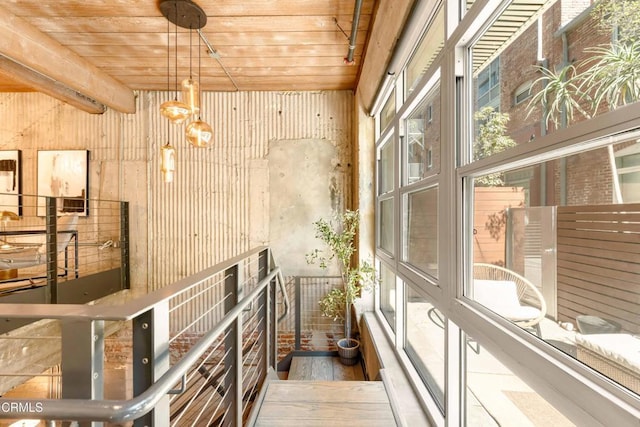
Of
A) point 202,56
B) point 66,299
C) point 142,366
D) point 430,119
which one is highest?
point 202,56

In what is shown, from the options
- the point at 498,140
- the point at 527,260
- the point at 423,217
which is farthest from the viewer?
the point at 423,217

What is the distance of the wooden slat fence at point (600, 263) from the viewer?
701mm

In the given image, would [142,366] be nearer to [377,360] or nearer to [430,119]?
[430,119]

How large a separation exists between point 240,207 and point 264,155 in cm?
82

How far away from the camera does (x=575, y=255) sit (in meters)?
0.86

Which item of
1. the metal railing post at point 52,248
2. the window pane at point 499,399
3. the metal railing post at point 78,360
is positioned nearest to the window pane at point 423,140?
the window pane at point 499,399

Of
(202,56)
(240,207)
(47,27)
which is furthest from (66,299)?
(202,56)

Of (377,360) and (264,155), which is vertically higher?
(264,155)

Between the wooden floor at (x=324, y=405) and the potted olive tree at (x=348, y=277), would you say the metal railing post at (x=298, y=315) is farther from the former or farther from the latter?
the wooden floor at (x=324, y=405)

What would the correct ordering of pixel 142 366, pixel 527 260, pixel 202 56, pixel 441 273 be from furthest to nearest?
1. pixel 202 56
2. pixel 441 273
3. pixel 527 260
4. pixel 142 366

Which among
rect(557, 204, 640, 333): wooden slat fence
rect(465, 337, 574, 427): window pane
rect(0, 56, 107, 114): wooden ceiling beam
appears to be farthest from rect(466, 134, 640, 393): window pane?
rect(0, 56, 107, 114): wooden ceiling beam

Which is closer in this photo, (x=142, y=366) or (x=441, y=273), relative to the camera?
(x=142, y=366)

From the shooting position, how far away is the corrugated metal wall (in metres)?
4.32

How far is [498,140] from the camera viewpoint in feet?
4.15
